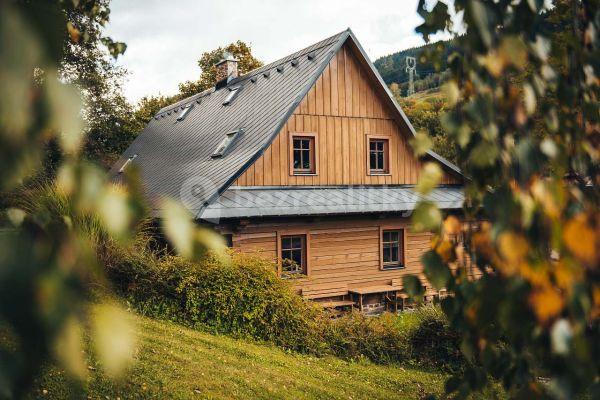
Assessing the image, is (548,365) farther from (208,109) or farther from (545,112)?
(208,109)

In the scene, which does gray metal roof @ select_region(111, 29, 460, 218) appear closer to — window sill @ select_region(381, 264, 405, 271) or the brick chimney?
the brick chimney

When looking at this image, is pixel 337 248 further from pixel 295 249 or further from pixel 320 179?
pixel 320 179

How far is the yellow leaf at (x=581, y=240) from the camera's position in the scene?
3.84 ft

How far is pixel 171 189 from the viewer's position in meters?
15.1

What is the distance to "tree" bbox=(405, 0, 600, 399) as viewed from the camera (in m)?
1.20

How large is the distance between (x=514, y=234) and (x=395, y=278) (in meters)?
14.3

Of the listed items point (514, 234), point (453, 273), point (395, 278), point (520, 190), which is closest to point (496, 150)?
point (520, 190)

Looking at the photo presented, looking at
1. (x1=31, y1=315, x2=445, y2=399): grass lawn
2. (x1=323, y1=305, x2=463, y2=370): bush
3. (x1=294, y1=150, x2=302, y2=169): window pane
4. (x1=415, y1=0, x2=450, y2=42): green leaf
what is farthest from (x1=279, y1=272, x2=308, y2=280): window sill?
(x1=415, y1=0, x2=450, y2=42): green leaf

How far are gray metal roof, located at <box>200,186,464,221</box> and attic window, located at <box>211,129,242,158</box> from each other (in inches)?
74.8

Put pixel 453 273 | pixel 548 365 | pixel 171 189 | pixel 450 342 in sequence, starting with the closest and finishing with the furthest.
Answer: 1. pixel 548 365
2. pixel 453 273
3. pixel 450 342
4. pixel 171 189

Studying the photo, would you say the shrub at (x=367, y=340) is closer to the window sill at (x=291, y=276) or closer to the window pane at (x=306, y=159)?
the window sill at (x=291, y=276)

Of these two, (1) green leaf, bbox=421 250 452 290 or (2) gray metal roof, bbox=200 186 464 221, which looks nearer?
(1) green leaf, bbox=421 250 452 290

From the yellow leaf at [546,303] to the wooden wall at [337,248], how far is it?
38.8ft

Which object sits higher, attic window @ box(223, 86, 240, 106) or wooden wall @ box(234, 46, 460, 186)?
attic window @ box(223, 86, 240, 106)
